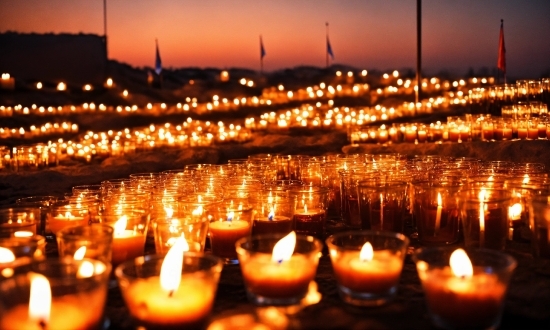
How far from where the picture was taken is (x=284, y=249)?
2.17 meters

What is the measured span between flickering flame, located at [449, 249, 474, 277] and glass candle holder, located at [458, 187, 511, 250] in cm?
71

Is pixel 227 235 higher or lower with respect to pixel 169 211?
lower

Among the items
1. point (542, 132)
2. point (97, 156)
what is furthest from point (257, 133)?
point (542, 132)

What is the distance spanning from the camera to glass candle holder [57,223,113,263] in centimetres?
239

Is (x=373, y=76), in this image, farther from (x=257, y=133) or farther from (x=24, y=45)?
(x=24, y=45)

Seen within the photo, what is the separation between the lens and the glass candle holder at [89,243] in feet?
7.86

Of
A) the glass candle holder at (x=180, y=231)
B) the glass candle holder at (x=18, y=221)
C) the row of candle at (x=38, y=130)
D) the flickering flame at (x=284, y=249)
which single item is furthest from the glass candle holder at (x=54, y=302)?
the row of candle at (x=38, y=130)

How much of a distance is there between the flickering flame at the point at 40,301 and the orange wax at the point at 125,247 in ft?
3.01

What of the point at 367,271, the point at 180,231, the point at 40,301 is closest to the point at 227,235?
the point at 180,231

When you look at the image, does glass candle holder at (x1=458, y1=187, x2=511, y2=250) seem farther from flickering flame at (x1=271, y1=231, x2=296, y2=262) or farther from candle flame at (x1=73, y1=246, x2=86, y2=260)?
candle flame at (x1=73, y1=246, x2=86, y2=260)

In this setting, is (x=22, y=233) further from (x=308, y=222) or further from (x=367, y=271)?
(x=367, y=271)

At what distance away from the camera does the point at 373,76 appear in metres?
26.3

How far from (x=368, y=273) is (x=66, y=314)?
1030 mm

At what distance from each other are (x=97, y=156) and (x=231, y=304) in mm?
11211
